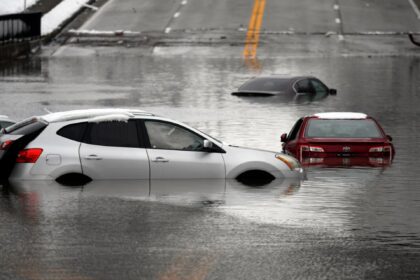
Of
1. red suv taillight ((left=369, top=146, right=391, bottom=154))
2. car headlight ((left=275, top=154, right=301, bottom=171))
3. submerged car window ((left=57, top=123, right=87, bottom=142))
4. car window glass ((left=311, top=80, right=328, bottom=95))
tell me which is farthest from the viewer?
car window glass ((left=311, top=80, right=328, bottom=95))

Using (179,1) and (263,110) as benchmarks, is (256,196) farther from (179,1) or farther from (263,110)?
(179,1)

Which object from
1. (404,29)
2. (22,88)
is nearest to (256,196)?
(22,88)

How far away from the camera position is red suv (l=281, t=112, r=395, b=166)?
23.6 meters

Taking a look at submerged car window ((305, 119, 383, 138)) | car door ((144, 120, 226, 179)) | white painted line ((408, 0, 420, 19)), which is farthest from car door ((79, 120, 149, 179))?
white painted line ((408, 0, 420, 19))

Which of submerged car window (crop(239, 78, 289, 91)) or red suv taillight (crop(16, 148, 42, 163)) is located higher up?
red suv taillight (crop(16, 148, 42, 163))

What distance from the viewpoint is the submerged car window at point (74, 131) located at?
1825cm

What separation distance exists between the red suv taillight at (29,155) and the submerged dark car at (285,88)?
89.1 feet

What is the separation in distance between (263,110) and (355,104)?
151 inches

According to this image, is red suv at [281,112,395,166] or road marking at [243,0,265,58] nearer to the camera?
red suv at [281,112,395,166]

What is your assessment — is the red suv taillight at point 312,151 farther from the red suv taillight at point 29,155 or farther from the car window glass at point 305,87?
the car window glass at point 305,87

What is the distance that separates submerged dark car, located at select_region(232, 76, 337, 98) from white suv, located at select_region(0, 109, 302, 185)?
26.1m

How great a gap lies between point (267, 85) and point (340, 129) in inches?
793

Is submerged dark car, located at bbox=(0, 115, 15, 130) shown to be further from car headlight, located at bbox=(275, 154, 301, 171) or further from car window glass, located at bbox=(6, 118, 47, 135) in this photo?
car headlight, located at bbox=(275, 154, 301, 171)

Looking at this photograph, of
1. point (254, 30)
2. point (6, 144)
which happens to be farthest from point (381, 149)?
point (254, 30)
